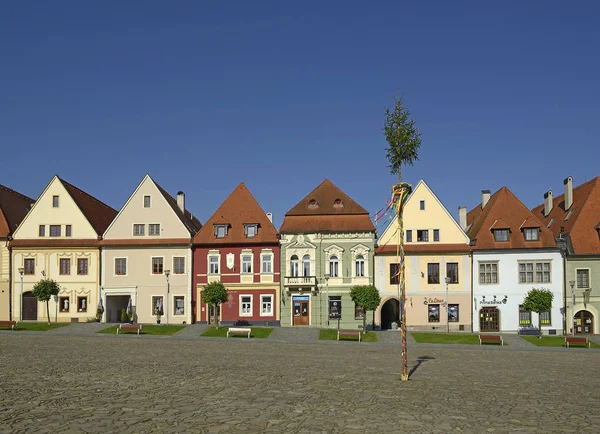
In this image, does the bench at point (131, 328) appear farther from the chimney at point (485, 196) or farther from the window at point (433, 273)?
the chimney at point (485, 196)

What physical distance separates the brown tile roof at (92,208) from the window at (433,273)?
28.9 meters

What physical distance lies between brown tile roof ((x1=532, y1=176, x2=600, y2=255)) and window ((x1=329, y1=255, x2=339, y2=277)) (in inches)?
704

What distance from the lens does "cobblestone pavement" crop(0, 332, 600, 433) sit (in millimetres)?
14734

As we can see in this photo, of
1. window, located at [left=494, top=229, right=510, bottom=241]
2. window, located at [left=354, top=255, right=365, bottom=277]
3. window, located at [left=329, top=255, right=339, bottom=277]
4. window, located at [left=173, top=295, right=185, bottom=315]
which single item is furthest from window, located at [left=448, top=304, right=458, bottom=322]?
window, located at [left=173, top=295, right=185, bottom=315]

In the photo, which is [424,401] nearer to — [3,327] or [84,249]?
[3,327]

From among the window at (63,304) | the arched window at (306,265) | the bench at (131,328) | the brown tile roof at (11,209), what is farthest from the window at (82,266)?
the arched window at (306,265)

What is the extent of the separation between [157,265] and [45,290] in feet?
30.7

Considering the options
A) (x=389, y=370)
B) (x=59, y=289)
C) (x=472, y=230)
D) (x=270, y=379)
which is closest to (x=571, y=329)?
(x=472, y=230)

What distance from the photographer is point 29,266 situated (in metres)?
57.8

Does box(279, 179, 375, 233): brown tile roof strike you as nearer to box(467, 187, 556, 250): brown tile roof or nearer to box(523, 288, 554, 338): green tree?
box(467, 187, 556, 250): brown tile roof

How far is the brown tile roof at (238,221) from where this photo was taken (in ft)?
188

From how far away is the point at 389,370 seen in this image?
26953 mm

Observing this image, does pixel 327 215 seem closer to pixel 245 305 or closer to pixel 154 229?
pixel 245 305

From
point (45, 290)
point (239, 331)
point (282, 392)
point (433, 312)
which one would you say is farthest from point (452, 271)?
point (282, 392)
